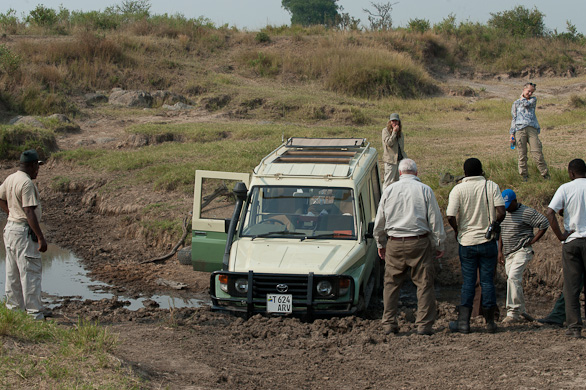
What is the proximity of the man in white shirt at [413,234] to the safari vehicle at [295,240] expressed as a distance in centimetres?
57

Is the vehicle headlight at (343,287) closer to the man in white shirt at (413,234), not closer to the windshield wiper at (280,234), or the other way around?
the man in white shirt at (413,234)

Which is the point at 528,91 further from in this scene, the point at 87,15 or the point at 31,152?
the point at 87,15

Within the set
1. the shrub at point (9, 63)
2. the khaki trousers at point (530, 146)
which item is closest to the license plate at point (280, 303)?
the khaki trousers at point (530, 146)

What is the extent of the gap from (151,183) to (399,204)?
859 centimetres

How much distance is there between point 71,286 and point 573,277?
22.2ft

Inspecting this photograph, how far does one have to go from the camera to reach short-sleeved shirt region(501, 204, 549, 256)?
674 cm

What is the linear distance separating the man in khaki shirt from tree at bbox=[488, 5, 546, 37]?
43.6 meters

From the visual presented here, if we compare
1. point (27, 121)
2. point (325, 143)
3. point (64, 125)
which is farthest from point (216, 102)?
point (325, 143)

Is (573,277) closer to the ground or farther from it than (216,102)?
closer to the ground

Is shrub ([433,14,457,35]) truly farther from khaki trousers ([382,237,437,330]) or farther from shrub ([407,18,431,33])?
khaki trousers ([382,237,437,330])

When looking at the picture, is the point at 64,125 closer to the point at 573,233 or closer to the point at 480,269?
the point at 480,269

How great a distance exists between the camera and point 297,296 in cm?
664

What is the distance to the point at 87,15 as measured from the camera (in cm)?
3588

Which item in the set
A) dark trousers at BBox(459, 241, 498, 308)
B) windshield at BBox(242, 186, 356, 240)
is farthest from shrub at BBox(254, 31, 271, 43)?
dark trousers at BBox(459, 241, 498, 308)
